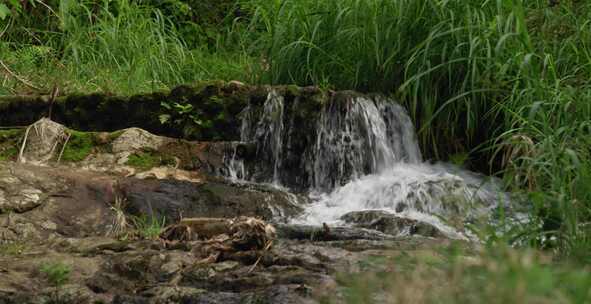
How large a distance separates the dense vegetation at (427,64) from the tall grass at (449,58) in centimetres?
1

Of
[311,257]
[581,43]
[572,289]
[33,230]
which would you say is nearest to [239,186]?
[33,230]

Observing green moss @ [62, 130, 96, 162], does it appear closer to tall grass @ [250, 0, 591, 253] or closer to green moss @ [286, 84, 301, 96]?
green moss @ [286, 84, 301, 96]

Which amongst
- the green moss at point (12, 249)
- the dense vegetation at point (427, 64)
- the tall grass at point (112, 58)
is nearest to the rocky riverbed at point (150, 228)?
the green moss at point (12, 249)

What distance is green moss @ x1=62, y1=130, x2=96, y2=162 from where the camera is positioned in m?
5.40

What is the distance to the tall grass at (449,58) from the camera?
4.58 metres

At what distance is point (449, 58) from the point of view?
5.46m

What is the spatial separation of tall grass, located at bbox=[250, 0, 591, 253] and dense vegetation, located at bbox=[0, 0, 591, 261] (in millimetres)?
11

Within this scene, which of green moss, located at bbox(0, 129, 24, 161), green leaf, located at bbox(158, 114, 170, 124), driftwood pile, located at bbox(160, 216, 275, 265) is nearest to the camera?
driftwood pile, located at bbox(160, 216, 275, 265)

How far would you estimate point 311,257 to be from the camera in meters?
3.41

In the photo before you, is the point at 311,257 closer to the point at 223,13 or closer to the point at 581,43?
the point at 581,43

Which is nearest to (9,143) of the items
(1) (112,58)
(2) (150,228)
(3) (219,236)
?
(2) (150,228)

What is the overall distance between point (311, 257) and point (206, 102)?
3.03 metres

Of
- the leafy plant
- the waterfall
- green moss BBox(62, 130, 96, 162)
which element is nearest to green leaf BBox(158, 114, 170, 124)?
green moss BBox(62, 130, 96, 162)

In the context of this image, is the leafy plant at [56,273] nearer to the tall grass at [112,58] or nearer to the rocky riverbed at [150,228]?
the rocky riverbed at [150,228]
